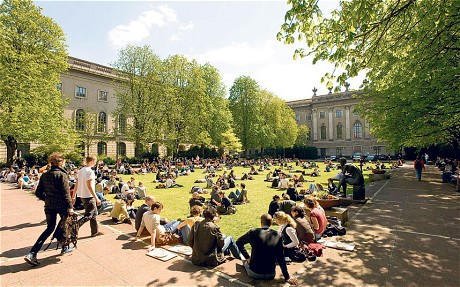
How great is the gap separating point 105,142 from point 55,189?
132 ft

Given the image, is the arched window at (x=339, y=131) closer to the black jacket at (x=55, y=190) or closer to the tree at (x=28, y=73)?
the tree at (x=28, y=73)

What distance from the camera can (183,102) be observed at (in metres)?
37.9

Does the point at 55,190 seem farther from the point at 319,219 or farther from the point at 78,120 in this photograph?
the point at 78,120

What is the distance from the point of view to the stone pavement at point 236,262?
4.75 metres

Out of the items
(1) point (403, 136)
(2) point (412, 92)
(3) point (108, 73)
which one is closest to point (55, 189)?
(2) point (412, 92)

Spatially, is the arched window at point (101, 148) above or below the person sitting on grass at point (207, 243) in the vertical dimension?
above

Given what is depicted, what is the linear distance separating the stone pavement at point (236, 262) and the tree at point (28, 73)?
1790 cm

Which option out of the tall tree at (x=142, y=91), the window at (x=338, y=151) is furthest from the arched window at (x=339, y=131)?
the tall tree at (x=142, y=91)

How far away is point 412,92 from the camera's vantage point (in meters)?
13.4

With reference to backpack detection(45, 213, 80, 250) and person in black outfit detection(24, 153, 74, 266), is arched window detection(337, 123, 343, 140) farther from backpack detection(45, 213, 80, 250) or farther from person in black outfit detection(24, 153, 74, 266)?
person in black outfit detection(24, 153, 74, 266)

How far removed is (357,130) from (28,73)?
6925cm

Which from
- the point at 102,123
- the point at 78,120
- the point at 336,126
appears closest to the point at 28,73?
the point at 78,120

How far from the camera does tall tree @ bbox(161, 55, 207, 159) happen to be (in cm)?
3666

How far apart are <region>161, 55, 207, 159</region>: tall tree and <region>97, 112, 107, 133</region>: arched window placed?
1257 centimetres
